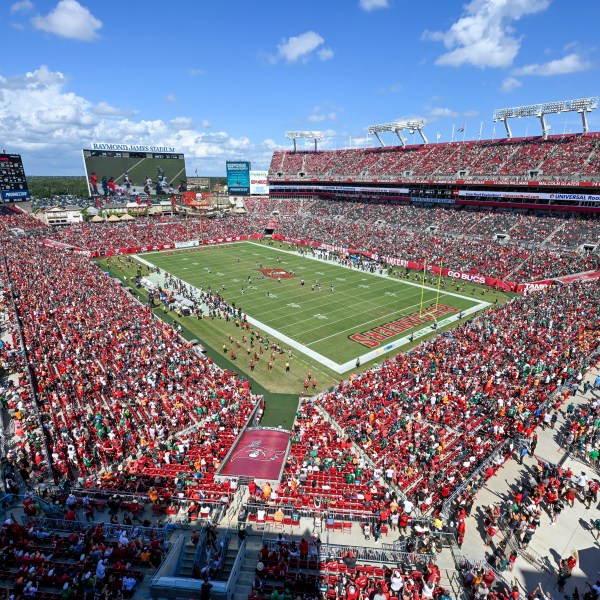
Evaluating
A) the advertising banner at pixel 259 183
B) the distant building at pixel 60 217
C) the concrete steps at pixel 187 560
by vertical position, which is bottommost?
the concrete steps at pixel 187 560

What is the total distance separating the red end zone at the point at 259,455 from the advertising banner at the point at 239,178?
7380 cm

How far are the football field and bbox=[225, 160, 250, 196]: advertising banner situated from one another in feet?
113

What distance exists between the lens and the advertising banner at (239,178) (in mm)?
82500

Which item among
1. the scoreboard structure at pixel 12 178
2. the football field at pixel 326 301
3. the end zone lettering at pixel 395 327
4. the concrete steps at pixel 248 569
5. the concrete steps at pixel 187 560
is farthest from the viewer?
the scoreboard structure at pixel 12 178

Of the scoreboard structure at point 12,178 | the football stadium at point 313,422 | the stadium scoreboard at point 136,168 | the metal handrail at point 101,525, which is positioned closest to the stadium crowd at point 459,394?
the football stadium at point 313,422

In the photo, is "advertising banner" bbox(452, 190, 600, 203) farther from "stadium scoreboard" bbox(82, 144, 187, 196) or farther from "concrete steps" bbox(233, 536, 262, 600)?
"concrete steps" bbox(233, 536, 262, 600)

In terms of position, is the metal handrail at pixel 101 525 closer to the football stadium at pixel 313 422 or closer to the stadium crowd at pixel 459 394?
the football stadium at pixel 313 422

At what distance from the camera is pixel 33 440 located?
14.9 meters

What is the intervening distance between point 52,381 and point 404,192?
5891 centimetres

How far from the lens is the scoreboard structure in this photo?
62947 mm

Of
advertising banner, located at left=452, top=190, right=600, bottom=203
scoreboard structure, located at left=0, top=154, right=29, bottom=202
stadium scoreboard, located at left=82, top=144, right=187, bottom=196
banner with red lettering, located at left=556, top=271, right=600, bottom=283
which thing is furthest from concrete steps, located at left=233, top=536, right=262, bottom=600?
scoreboard structure, located at left=0, top=154, right=29, bottom=202

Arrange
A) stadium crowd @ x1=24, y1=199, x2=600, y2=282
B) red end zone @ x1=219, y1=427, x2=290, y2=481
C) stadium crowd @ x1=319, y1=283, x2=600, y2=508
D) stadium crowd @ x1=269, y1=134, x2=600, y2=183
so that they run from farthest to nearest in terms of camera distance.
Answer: stadium crowd @ x1=269, y1=134, x2=600, y2=183
stadium crowd @ x1=24, y1=199, x2=600, y2=282
stadium crowd @ x1=319, y1=283, x2=600, y2=508
red end zone @ x1=219, y1=427, x2=290, y2=481

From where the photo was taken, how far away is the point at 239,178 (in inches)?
3285

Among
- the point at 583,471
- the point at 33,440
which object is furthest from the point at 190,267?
the point at 583,471
